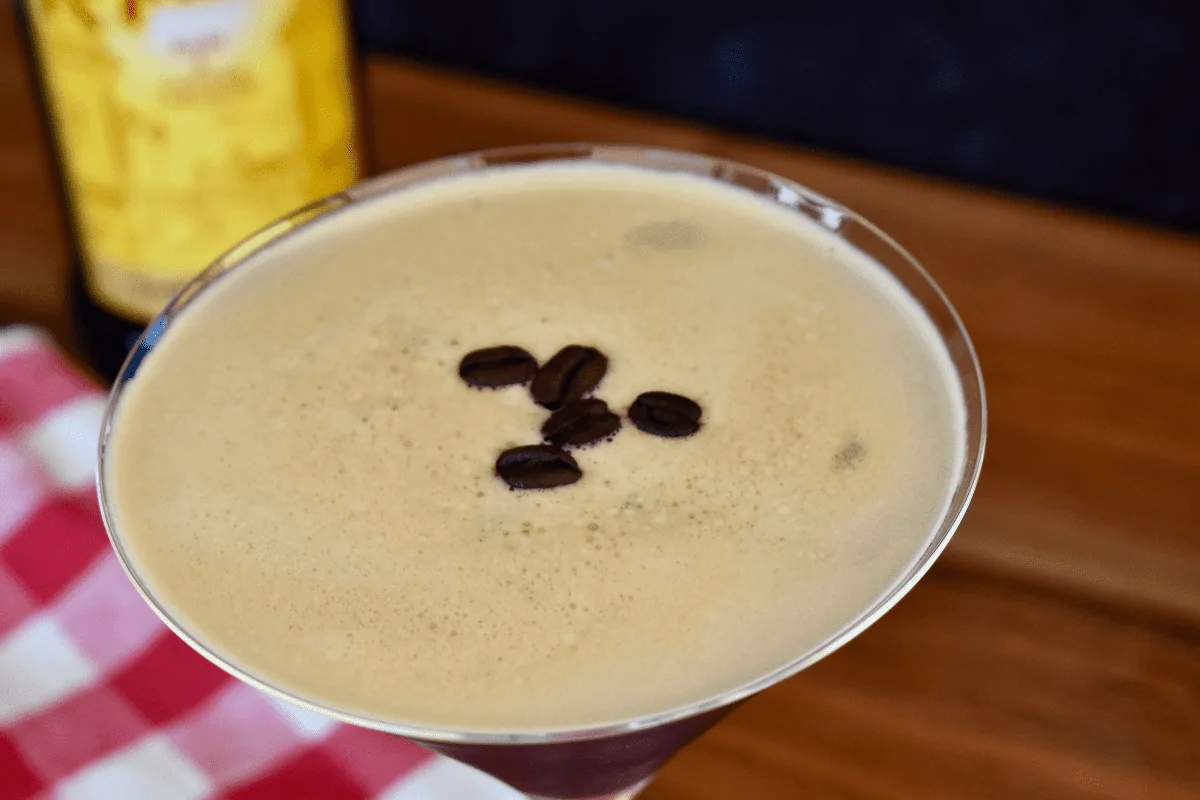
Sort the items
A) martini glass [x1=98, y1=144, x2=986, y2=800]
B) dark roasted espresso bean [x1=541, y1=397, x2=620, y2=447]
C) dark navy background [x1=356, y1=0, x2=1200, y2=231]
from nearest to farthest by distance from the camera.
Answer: martini glass [x1=98, y1=144, x2=986, y2=800], dark roasted espresso bean [x1=541, y1=397, x2=620, y2=447], dark navy background [x1=356, y1=0, x2=1200, y2=231]

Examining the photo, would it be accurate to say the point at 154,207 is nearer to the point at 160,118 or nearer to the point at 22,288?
the point at 160,118

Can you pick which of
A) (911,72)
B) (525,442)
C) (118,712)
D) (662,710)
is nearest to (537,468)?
(525,442)

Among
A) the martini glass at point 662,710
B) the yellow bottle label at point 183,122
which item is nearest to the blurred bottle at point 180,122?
the yellow bottle label at point 183,122

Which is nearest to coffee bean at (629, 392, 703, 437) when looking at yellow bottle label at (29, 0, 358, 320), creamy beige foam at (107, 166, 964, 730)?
creamy beige foam at (107, 166, 964, 730)

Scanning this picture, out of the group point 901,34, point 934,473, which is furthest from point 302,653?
point 901,34

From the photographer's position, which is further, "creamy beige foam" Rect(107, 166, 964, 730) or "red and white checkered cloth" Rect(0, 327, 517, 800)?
"red and white checkered cloth" Rect(0, 327, 517, 800)

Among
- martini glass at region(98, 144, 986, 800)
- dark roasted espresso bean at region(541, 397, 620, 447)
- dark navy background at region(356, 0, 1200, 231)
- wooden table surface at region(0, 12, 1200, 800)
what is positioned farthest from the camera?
dark navy background at region(356, 0, 1200, 231)

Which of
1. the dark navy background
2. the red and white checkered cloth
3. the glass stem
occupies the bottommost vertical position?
the red and white checkered cloth

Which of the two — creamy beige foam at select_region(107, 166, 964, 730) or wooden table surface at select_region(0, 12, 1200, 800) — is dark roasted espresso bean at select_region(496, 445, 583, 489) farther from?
wooden table surface at select_region(0, 12, 1200, 800)

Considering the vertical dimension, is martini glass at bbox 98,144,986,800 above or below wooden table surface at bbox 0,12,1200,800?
above

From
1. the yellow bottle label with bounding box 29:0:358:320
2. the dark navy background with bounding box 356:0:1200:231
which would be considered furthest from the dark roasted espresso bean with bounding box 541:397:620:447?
the dark navy background with bounding box 356:0:1200:231
